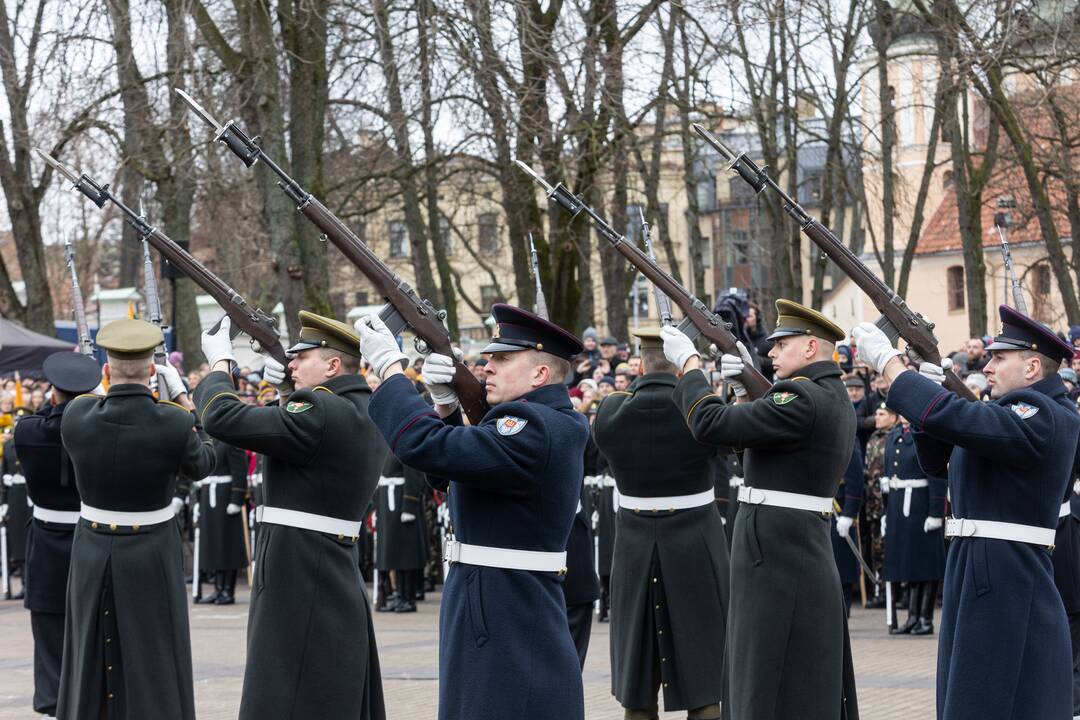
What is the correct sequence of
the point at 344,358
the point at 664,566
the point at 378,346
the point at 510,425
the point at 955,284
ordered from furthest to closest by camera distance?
the point at 955,284 → the point at 664,566 → the point at 344,358 → the point at 378,346 → the point at 510,425

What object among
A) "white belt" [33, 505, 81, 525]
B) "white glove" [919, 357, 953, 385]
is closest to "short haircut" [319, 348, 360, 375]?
"white glove" [919, 357, 953, 385]

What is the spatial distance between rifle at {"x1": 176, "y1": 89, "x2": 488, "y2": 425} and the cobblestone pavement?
347 cm

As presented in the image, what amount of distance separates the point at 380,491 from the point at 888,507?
4686 mm

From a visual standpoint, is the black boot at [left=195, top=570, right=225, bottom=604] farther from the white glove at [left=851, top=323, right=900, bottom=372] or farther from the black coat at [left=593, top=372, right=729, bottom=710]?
the white glove at [left=851, top=323, right=900, bottom=372]

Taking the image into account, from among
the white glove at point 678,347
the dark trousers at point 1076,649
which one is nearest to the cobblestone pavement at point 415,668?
the dark trousers at point 1076,649

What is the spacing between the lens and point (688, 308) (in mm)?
7582

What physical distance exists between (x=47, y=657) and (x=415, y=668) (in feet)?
9.44

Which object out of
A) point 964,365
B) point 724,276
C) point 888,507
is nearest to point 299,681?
point 888,507

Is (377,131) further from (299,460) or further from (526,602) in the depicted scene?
(526,602)

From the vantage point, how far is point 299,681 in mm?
6379

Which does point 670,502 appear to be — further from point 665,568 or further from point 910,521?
point 910,521

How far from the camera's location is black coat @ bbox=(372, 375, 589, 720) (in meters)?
5.27

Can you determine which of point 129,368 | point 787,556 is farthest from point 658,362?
point 129,368

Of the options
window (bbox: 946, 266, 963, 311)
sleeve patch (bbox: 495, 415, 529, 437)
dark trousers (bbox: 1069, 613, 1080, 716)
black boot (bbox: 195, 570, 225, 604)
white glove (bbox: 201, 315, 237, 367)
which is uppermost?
window (bbox: 946, 266, 963, 311)
